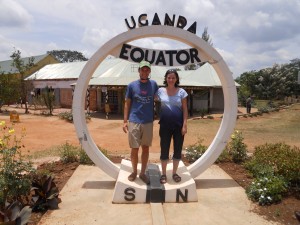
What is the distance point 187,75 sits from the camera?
2984 cm

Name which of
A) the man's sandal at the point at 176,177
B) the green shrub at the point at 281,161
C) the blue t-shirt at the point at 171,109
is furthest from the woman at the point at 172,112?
the green shrub at the point at 281,161

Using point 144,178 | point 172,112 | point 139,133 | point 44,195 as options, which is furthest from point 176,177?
point 44,195

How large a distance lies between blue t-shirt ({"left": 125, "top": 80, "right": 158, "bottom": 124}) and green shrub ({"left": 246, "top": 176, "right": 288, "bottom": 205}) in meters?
2.12

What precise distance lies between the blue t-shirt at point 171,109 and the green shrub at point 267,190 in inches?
65.9

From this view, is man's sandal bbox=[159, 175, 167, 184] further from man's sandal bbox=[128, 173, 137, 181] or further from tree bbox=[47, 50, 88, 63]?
tree bbox=[47, 50, 88, 63]

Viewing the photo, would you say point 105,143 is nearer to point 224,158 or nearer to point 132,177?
point 224,158

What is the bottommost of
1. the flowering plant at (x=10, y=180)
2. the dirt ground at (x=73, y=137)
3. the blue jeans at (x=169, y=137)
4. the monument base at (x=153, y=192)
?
the dirt ground at (x=73, y=137)

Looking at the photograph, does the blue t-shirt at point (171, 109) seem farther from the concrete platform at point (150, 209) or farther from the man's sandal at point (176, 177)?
the concrete platform at point (150, 209)

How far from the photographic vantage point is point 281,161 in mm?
6023

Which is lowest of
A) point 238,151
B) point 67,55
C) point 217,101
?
point 238,151

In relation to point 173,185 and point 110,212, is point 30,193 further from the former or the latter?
point 173,185

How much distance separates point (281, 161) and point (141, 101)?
9.10 ft

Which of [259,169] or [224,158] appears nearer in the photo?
[259,169]

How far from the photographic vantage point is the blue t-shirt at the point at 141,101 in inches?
218
